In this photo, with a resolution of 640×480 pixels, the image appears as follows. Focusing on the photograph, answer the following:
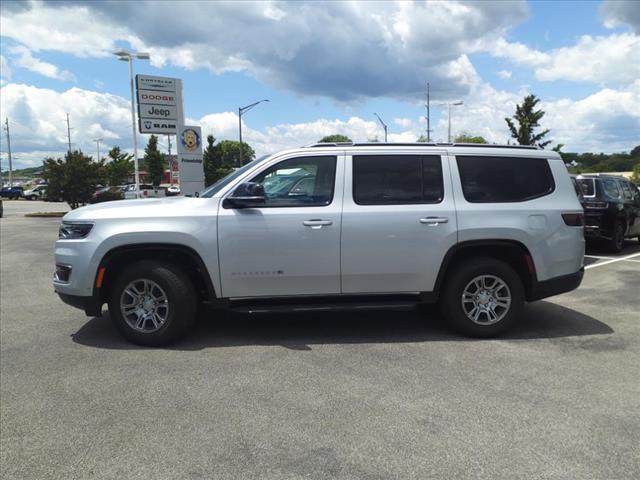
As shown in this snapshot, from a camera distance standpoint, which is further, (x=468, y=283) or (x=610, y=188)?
(x=610, y=188)

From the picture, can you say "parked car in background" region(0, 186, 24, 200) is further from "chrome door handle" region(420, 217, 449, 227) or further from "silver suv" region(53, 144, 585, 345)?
"chrome door handle" region(420, 217, 449, 227)

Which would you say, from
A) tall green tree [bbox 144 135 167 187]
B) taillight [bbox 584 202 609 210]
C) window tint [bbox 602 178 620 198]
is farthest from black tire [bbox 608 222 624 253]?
tall green tree [bbox 144 135 167 187]

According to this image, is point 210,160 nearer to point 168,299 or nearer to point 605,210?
point 605,210

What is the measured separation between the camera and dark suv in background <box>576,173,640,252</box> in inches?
425

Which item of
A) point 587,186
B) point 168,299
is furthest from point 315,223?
point 587,186

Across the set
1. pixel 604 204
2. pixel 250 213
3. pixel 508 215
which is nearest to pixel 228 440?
pixel 250 213

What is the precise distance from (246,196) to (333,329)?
5.88 feet

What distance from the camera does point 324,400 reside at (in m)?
3.83

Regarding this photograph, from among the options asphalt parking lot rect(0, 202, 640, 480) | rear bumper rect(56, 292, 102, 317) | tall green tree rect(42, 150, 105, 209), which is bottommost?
asphalt parking lot rect(0, 202, 640, 480)

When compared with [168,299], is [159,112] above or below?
above

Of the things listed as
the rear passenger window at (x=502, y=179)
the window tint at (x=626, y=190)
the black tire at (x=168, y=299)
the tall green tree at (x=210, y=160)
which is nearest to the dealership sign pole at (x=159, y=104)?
the window tint at (x=626, y=190)

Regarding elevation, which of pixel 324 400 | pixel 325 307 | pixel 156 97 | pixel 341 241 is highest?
pixel 156 97

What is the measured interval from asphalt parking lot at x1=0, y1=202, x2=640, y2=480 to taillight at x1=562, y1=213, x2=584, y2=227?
3.83ft

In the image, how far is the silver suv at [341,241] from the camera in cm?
491
